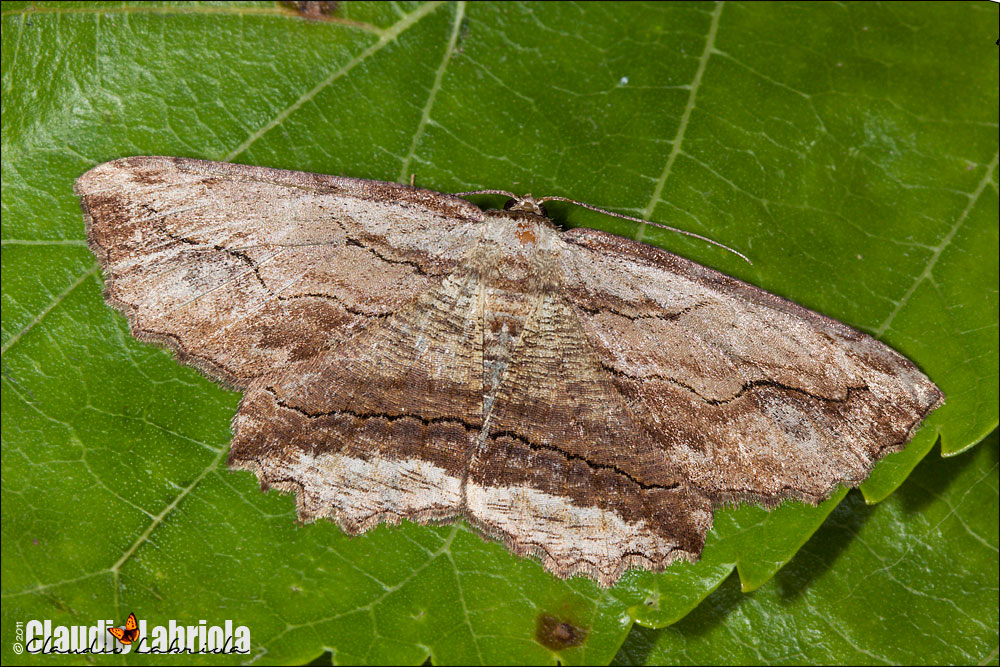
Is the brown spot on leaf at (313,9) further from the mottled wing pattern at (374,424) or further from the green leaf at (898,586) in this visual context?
the green leaf at (898,586)

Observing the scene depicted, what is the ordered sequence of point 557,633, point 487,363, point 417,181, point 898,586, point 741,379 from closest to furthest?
point 741,379, point 487,363, point 557,633, point 417,181, point 898,586

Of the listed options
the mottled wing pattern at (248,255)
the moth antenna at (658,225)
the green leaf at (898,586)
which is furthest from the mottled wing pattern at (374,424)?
the green leaf at (898,586)

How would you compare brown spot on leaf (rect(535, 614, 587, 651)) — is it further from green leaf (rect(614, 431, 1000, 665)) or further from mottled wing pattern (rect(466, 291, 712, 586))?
green leaf (rect(614, 431, 1000, 665))

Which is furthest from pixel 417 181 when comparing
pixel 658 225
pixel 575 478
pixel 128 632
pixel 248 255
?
pixel 128 632

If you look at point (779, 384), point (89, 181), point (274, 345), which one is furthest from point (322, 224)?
point (779, 384)

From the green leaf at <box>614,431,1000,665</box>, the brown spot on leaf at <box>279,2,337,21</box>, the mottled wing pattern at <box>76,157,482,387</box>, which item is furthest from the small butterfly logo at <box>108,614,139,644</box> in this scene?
the brown spot on leaf at <box>279,2,337,21</box>

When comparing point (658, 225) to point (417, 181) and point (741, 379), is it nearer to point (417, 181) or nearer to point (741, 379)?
point (741, 379)
